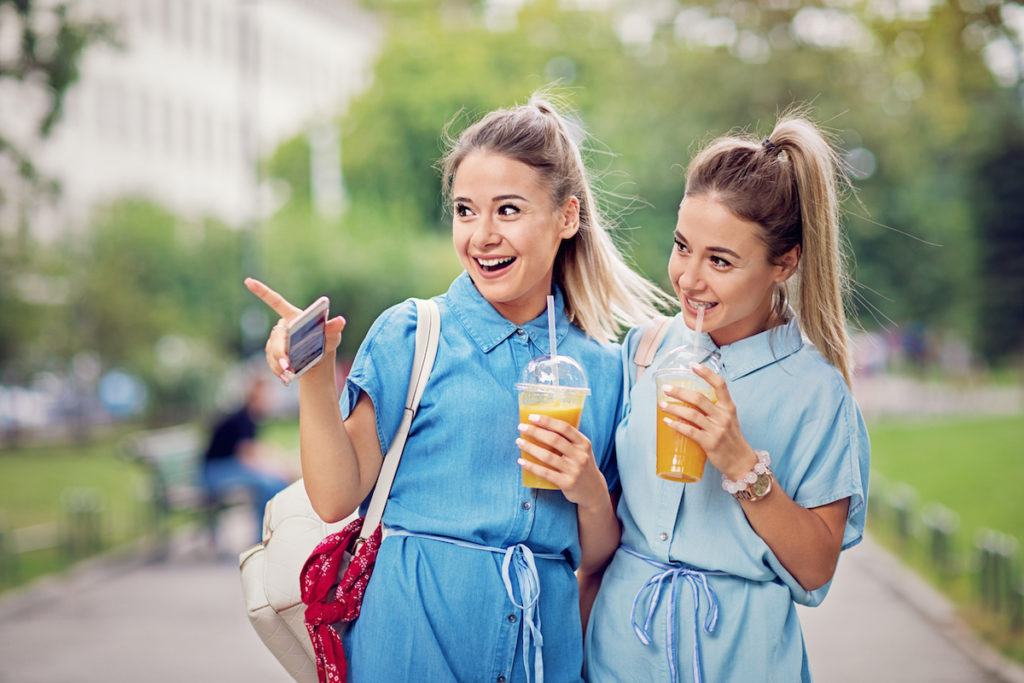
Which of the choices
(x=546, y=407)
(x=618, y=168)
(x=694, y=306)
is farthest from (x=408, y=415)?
(x=618, y=168)

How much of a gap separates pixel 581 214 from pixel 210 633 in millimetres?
6015

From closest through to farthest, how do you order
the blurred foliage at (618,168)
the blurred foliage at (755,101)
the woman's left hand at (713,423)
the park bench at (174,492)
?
the woman's left hand at (713,423) → the blurred foliage at (755,101) → the park bench at (174,492) → the blurred foliage at (618,168)

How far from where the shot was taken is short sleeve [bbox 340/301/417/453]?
2.49 m

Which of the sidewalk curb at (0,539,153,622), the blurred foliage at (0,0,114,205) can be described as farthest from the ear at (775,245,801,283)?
the sidewalk curb at (0,539,153,622)

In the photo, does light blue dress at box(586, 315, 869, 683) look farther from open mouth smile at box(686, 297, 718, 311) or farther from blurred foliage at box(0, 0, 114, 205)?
blurred foliage at box(0, 0, 114, 205)

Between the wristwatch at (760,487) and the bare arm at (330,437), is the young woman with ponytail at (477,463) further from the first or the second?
the wristwatch at (760,487)

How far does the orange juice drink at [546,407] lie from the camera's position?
2.44 meters

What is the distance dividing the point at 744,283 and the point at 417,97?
30.1 meters

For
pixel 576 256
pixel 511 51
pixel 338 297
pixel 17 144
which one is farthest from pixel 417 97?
pixel 576 256

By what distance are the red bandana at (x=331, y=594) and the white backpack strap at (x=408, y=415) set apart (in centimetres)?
6

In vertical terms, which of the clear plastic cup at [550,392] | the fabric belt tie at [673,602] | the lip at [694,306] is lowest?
the fabric belt tie at [673,602]

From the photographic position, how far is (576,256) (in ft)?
9.46

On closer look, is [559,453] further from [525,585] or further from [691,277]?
[691,277]

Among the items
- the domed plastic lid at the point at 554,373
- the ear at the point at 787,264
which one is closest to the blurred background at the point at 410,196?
the ear at the point at 787,264
